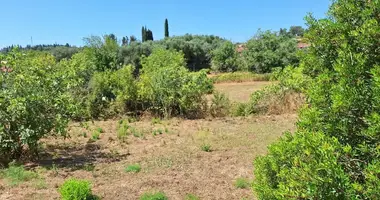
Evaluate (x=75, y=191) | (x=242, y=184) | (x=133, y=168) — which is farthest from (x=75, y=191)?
(x=242, y=184)

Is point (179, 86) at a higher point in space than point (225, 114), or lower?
higher

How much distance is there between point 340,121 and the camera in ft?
7.75

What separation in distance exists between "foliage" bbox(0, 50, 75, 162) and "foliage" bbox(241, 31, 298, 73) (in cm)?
2713

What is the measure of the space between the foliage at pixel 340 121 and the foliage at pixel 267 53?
98.4 feet

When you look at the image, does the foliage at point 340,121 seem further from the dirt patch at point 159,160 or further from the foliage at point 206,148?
the foliage at point 206,148

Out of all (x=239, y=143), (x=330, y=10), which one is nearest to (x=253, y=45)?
(x=239, y=143)

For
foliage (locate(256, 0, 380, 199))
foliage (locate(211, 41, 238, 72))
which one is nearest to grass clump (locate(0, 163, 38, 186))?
foliage (locate(256, 0, 380, 199))

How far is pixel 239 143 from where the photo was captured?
8.22 metres

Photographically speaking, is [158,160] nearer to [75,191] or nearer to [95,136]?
[75,191]

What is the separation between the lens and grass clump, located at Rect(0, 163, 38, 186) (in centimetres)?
562

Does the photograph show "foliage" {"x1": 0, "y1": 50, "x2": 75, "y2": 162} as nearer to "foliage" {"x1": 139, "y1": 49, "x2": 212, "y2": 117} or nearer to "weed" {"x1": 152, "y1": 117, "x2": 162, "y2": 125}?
Result: "weed" {"x1": 152, "y1": 117, "x2": 162, "y2": 125}

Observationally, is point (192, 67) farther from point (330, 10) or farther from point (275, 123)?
point (330, 10)

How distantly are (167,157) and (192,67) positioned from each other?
33794 millimetres

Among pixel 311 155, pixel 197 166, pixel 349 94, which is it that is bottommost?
pixel 197 166
